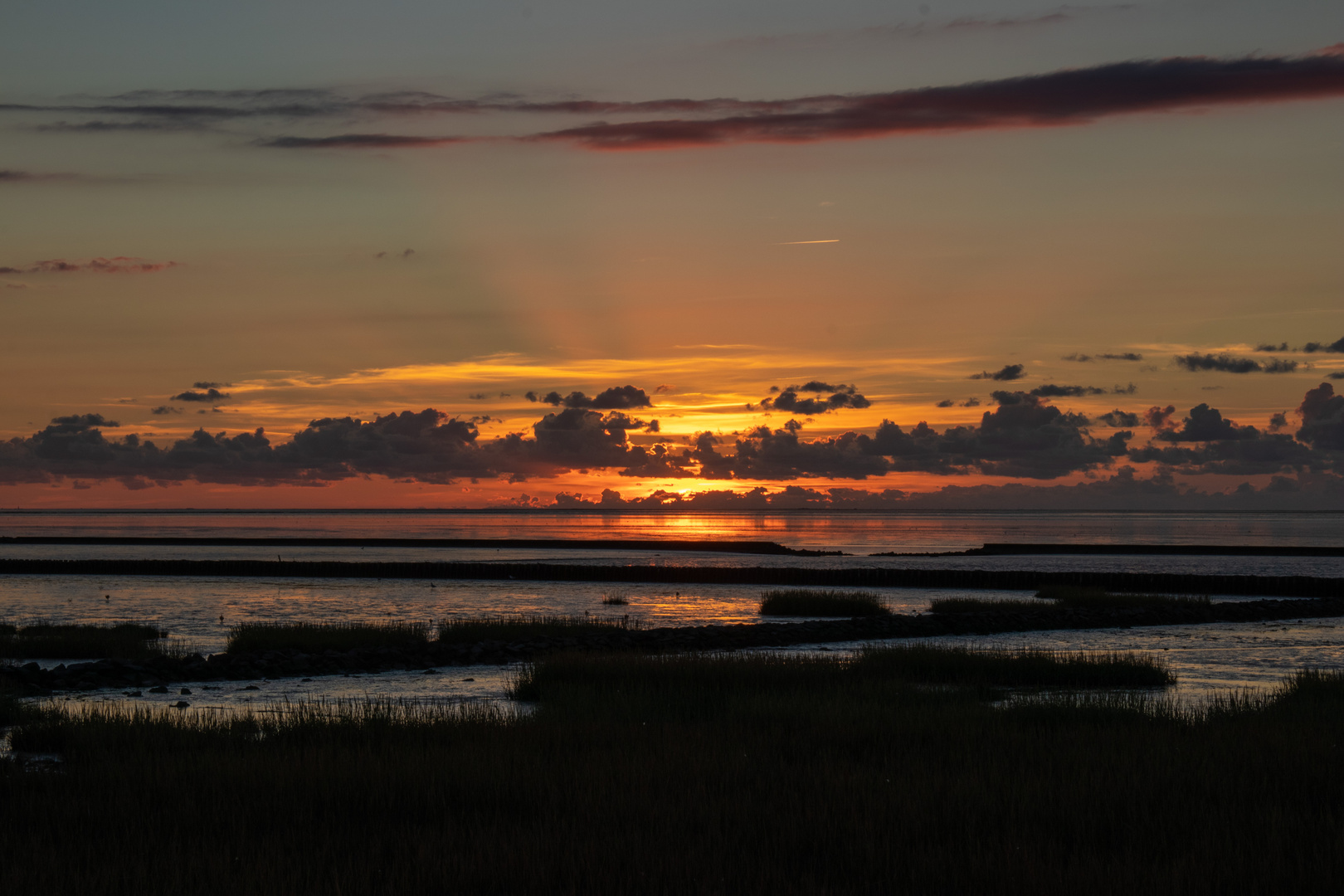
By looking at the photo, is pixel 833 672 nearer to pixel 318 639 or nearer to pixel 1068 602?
pixel 318 639

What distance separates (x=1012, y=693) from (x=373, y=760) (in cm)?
1458

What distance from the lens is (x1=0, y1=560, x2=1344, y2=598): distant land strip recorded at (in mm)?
64050

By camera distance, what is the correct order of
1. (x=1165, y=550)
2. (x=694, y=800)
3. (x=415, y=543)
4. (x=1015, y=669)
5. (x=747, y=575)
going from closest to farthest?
1. (x=694, y=800)
2. (x=1015, y=669)
3. (x=747, y=575)
4. (x=1165, y=550)
5. (x=415, y=543)

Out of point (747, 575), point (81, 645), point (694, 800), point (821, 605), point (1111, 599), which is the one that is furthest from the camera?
point (747, 575)

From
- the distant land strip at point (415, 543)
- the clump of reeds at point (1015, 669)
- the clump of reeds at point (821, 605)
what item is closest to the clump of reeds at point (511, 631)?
the clump of reeds at point (1015, 669)

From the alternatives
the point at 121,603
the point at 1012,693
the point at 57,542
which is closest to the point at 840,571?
the point at 121,603

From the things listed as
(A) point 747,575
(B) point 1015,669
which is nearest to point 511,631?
(B) point 1015,669

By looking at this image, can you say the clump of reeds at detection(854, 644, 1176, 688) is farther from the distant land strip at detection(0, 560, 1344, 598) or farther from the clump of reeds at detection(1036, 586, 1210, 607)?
the distant land strip at detection(0, 560, 1344, 598)

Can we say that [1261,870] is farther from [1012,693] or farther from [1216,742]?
[1012,693]

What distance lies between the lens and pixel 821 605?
49219 mm

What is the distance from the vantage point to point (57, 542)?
14738cm

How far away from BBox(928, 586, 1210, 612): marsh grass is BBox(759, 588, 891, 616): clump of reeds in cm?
287

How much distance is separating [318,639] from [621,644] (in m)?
9.32

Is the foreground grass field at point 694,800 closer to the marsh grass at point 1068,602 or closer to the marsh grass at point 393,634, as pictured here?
the marsh grass at point 393,634
